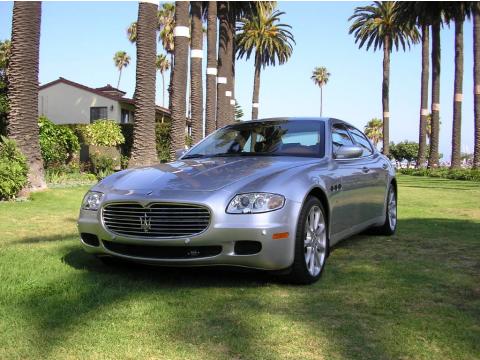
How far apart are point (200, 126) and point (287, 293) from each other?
1809 cm

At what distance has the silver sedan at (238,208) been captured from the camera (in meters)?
4.12

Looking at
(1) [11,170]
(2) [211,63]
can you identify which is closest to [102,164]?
(2) [211,63]

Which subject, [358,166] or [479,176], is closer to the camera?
[358,166]

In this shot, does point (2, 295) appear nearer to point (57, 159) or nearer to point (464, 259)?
point (464, 259)

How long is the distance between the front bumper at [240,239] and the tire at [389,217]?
303 centimetres

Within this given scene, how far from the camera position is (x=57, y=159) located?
62.0 feet

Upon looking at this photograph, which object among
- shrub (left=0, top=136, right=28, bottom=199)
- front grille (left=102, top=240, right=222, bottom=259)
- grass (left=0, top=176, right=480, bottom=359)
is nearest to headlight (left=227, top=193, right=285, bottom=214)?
front grille (left=102, top=240, right=222, bottom=259)

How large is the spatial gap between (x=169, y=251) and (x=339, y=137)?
2510mm

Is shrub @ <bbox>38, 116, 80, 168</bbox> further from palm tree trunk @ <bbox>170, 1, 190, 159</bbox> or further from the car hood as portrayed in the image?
the car hood

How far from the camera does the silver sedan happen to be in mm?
4121

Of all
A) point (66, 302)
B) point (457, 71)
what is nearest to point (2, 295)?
point (66, 302)

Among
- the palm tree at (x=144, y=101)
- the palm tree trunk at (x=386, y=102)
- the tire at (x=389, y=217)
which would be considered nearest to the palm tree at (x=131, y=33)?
the palm tree trunk at (x=386, y=102)

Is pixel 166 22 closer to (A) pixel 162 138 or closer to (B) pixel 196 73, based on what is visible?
(A) pixel 162 138

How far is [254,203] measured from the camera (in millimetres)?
4152
